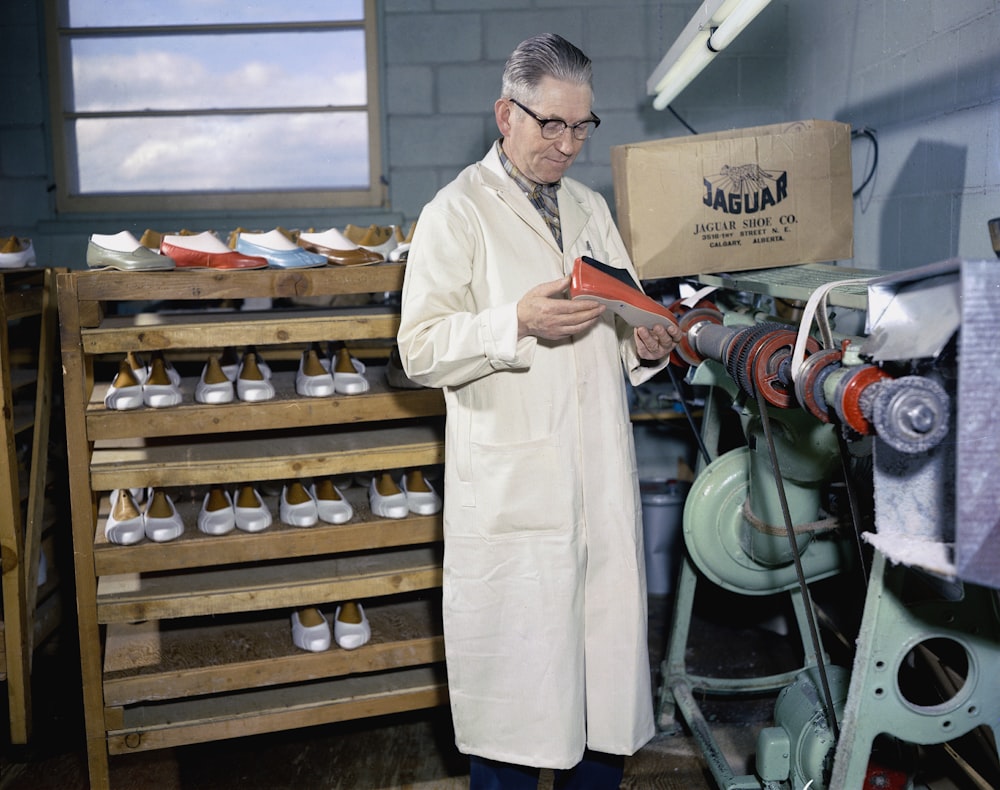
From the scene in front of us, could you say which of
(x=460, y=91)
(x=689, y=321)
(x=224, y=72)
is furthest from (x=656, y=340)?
(x=224, y=72)

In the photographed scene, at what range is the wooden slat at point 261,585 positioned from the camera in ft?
7.78

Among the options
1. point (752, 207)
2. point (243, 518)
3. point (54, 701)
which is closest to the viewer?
point (752, 207)

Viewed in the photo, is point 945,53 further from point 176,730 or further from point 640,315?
point 176,730

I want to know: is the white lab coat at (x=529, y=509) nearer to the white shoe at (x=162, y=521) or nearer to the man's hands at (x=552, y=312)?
the man's hands at (x=552, y=312)

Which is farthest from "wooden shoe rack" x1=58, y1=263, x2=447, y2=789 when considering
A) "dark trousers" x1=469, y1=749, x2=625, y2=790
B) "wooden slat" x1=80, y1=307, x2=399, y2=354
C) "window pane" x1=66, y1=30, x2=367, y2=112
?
"window pane" x1=66, y1=30, x2=367, y2=112

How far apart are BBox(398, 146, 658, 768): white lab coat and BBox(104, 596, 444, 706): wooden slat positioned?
55 cm

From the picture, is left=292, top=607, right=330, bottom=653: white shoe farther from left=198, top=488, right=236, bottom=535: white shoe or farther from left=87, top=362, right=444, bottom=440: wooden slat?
left=87, top=362, right=444, bottom=440: wooden slat

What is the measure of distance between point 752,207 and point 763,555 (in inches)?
33.7

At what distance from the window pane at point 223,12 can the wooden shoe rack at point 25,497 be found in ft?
4.82

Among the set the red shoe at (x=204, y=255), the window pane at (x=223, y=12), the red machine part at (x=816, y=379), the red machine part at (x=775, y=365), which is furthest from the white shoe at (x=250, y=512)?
the window pane at (x=223, y=12)

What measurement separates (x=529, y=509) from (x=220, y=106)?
2.92m

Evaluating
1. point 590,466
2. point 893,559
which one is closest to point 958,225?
point 590,466

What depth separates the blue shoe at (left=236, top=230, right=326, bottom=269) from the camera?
2.40m

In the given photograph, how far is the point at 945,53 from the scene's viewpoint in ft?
7.90
